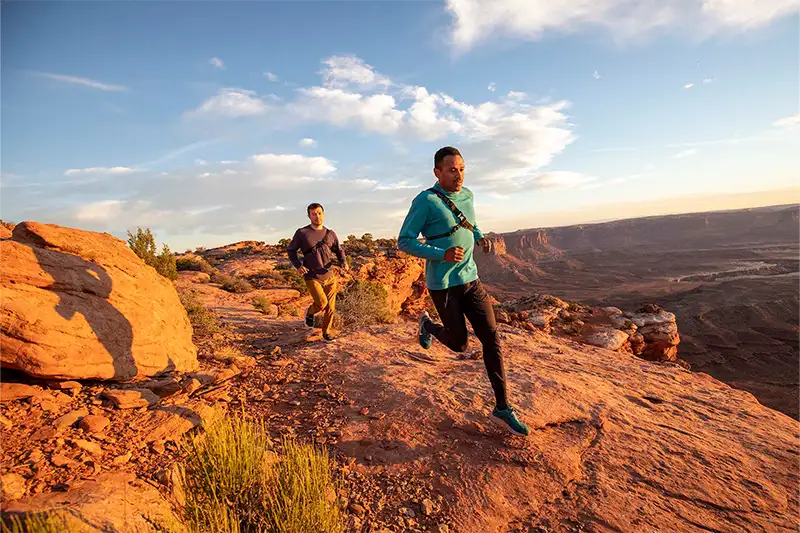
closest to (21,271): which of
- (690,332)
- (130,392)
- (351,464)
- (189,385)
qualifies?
(130,392)

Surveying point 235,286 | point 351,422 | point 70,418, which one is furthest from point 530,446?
point 235,286

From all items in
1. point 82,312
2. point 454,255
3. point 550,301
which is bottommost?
point 550,301

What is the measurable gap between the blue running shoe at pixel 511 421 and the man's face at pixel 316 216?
12.1 ft

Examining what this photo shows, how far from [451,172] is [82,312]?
139 inches

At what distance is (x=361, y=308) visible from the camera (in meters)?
9.37

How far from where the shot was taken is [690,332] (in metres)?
34.7

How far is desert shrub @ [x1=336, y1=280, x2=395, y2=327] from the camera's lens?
8.75 m

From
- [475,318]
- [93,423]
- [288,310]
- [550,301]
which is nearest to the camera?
[93,423]

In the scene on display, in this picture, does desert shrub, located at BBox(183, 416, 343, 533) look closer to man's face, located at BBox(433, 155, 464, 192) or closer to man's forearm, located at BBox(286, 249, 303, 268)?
man's face, located at BBox(433, 155, 464, 192)

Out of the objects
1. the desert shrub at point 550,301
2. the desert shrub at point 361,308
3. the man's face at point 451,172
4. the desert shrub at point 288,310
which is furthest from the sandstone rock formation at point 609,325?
the man's face at point 451,172

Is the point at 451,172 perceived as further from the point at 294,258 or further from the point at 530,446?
the point at 294,258

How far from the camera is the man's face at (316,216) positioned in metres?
5.41

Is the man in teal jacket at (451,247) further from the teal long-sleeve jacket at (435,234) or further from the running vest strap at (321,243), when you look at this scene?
the running vest strap at (321,243)

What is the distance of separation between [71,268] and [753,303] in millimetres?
58618
